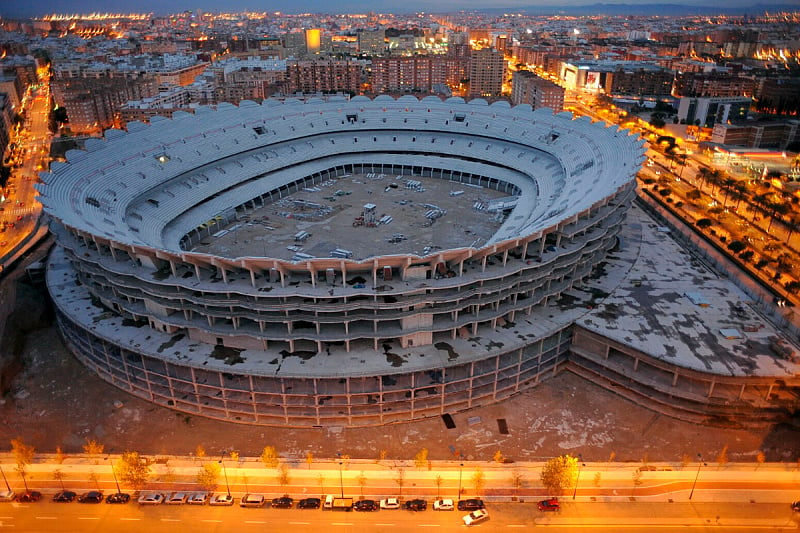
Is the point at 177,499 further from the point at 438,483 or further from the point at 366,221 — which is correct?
the point at 366,221

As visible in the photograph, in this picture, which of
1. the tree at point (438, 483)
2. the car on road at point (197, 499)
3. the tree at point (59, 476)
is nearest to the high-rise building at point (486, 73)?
the tree at point (438, 483)

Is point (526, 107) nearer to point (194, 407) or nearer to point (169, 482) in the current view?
point (194, 407)

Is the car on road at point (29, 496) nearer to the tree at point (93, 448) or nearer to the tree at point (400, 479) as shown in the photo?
the tree at point (93, 448)

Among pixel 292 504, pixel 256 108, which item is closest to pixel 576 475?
pixel 292 504

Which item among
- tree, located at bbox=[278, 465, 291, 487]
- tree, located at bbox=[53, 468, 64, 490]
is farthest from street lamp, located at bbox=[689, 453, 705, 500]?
tree, located at bbox=[53, 468, 64, 490]

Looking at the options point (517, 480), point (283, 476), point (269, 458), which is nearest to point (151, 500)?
point (269, 458)
